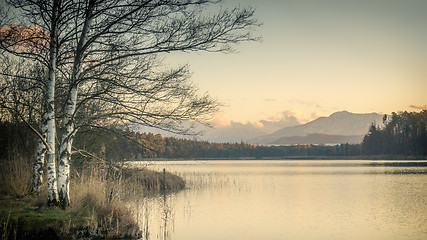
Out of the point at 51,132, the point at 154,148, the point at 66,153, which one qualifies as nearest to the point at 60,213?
the point at 66,153

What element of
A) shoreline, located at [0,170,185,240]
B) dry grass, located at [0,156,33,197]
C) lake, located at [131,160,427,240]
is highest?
dry grass, located at [0,156,33,197]

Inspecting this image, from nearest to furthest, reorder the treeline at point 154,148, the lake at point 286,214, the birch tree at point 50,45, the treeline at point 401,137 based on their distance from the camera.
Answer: the birch tree at point 50,45 → the lake at point 286,214 → the treeline at point 154,148 → the treeline at point 401,137

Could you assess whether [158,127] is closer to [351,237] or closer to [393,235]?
[351,237]

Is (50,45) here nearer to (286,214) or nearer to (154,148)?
(154,148)

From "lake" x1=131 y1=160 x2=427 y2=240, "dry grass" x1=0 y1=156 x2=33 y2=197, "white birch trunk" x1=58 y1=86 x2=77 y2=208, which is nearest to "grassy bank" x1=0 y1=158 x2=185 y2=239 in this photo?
"dry grass" x1=0 y1=156 x2=33 y2=197

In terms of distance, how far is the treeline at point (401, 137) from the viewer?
356ft

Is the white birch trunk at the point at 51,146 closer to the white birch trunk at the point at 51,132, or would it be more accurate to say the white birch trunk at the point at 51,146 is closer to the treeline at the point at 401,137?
the white birch trunk at the point at 51,132

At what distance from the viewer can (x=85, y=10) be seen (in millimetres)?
10961

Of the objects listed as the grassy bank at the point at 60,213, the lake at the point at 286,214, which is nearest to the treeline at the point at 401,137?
the lake at the point at 286,214

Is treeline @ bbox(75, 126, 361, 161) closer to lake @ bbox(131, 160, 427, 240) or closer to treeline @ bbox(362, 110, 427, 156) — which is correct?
lake @ bbox(131, 160, 427, 240)

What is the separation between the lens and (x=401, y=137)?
11588 centimetres

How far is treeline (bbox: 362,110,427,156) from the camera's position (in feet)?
356

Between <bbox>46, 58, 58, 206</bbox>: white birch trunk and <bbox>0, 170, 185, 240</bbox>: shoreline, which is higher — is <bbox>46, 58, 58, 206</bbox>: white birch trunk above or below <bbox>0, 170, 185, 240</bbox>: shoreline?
above

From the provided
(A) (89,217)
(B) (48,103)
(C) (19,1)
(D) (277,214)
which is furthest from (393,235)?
(C) (19,1)
